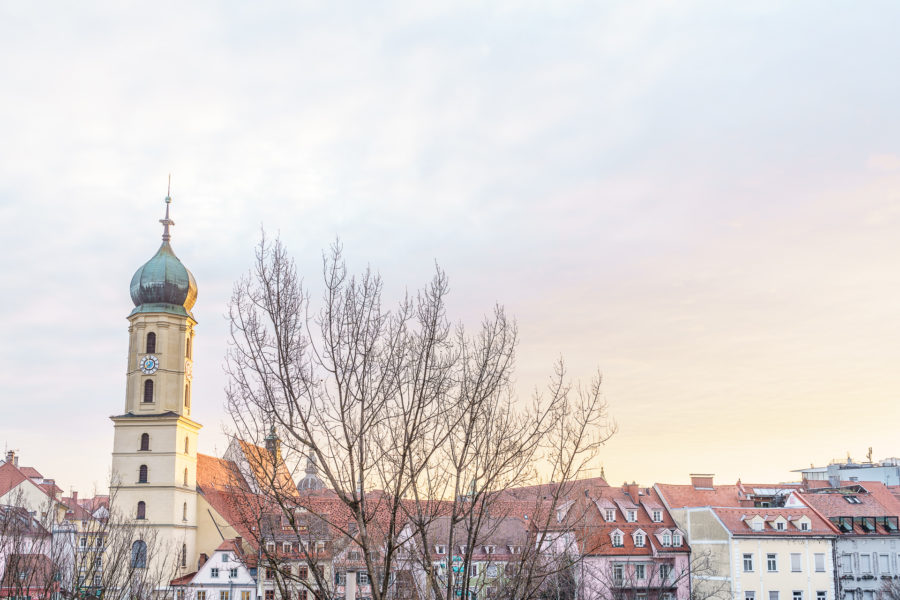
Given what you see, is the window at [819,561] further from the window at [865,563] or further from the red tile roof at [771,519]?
the window at [865,563]

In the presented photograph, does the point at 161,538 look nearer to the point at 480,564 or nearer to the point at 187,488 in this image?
the point at 187,488

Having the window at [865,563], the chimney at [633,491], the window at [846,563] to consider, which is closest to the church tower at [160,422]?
the chimney at [633,491]

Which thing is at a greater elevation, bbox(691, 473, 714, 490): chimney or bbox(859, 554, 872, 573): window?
bbox(691, 473, 714, 490): chimney

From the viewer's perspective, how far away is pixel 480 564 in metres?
56.8

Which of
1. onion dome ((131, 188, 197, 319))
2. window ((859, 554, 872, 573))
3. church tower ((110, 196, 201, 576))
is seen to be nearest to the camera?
window ((859, 554, 872, 573))

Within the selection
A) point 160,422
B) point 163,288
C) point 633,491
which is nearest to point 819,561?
point 633,491

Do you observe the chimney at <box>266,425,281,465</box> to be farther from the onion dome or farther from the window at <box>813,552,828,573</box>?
the onion dome

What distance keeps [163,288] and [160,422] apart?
11.1 metres

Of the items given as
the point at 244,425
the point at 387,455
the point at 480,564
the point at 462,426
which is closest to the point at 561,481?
the point at 462,426

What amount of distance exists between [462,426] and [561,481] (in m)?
1.79

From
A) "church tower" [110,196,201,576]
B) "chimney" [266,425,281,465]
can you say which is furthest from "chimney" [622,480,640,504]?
"chimney" [266,425,281,465]

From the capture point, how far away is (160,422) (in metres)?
73.5

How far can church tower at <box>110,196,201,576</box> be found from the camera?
72.5m

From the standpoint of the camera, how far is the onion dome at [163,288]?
76.2 metres
